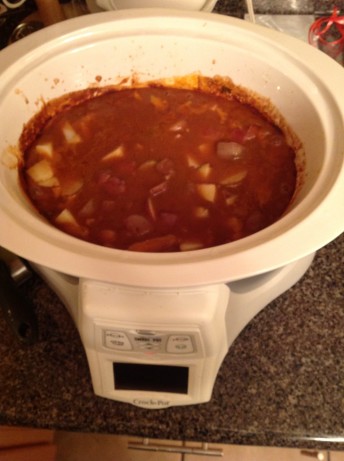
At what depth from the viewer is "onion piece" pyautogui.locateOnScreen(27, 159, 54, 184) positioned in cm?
105

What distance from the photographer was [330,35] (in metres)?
1.51

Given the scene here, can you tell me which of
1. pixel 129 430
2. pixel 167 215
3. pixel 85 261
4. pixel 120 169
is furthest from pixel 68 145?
pixel 129 430

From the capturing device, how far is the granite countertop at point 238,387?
2.86 feet

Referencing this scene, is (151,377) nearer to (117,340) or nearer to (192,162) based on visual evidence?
(117,340)

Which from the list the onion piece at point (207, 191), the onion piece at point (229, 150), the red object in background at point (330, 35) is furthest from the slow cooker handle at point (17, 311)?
the red object in background at point (330, 35)

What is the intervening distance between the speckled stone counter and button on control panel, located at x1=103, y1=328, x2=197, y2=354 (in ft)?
0.65

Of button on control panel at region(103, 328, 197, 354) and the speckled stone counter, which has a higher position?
button on control panel at region(103, 328, 197, 354)

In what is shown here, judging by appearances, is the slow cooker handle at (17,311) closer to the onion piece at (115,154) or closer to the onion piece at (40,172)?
the onion piece at (40,172)

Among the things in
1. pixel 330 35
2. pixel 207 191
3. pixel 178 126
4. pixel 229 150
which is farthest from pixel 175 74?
pixel 330 35

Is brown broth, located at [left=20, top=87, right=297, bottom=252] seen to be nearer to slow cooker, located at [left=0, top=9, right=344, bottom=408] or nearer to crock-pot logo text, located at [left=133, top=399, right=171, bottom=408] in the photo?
slow cooker, located at [left=0, top=9, right=344, bottom=408]

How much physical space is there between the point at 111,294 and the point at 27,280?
36 centimetres

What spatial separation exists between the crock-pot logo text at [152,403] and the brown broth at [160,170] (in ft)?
0.91

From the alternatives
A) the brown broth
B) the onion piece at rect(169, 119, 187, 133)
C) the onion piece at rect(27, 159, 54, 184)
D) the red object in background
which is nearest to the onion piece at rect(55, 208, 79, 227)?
the brown broth

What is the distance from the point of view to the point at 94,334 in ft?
2.42
